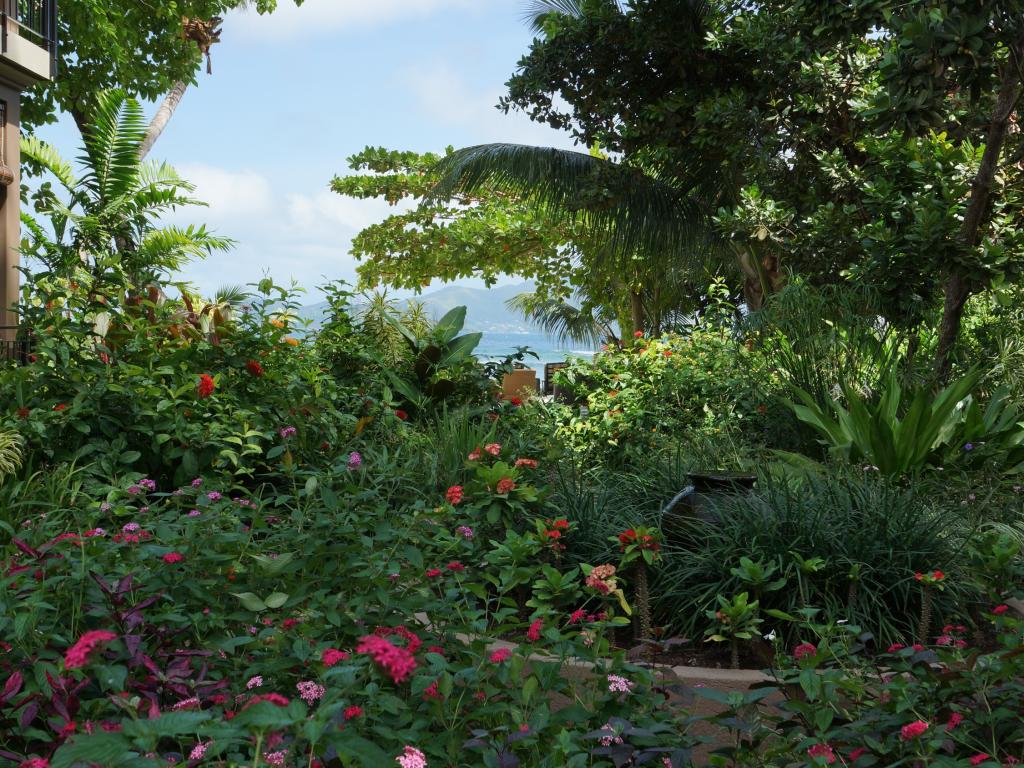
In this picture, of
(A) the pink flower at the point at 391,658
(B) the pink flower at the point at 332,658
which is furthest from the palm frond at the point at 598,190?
(A) the pink flower at the point at 391,658

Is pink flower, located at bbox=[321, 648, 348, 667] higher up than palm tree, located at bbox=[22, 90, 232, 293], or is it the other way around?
palm tree, located at bbox=[22, 90, 232, 293]

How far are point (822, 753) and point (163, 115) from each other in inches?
778

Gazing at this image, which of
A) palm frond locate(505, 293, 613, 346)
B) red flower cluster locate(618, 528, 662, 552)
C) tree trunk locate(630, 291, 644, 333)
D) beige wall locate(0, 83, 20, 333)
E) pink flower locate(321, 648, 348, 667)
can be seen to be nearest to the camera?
pink flower locate(321, 648, 348, 667)

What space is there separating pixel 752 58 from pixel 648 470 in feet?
26.3

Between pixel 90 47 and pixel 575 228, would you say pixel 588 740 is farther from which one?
pixel 575 228

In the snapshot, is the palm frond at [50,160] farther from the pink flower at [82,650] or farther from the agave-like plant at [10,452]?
the pink flower at [82,650]

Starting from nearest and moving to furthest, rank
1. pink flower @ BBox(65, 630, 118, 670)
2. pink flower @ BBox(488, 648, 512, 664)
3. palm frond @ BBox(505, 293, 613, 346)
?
pink flower @ BBox(65, 630, 118, 670) → pink flower @ BBox(488, 648, 512, 664) → palm frond @ BBox(505, 293, 613, 346)

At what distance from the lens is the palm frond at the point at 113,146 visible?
12688mm

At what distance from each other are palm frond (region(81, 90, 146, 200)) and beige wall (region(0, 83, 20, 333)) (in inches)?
75.9

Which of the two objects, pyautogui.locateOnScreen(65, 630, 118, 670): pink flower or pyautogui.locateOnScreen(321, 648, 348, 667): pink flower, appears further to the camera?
pyautogui.locateOnScreen(321, 648, 348, 667): pink flower

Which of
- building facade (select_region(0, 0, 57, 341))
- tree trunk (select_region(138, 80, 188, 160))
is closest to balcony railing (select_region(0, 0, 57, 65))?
building facade (select_region(0, 0, 57, 341))

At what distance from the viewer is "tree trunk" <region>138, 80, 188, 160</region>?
18.3 meters

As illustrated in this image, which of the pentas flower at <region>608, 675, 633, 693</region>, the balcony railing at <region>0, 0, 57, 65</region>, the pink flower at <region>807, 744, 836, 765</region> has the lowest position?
the pink flower at <region>807, 744, 836, 765</region>

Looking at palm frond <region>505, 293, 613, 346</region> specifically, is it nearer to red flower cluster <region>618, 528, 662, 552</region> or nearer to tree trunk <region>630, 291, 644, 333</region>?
tree trunk <region>630, 291, 644, 333</region>
